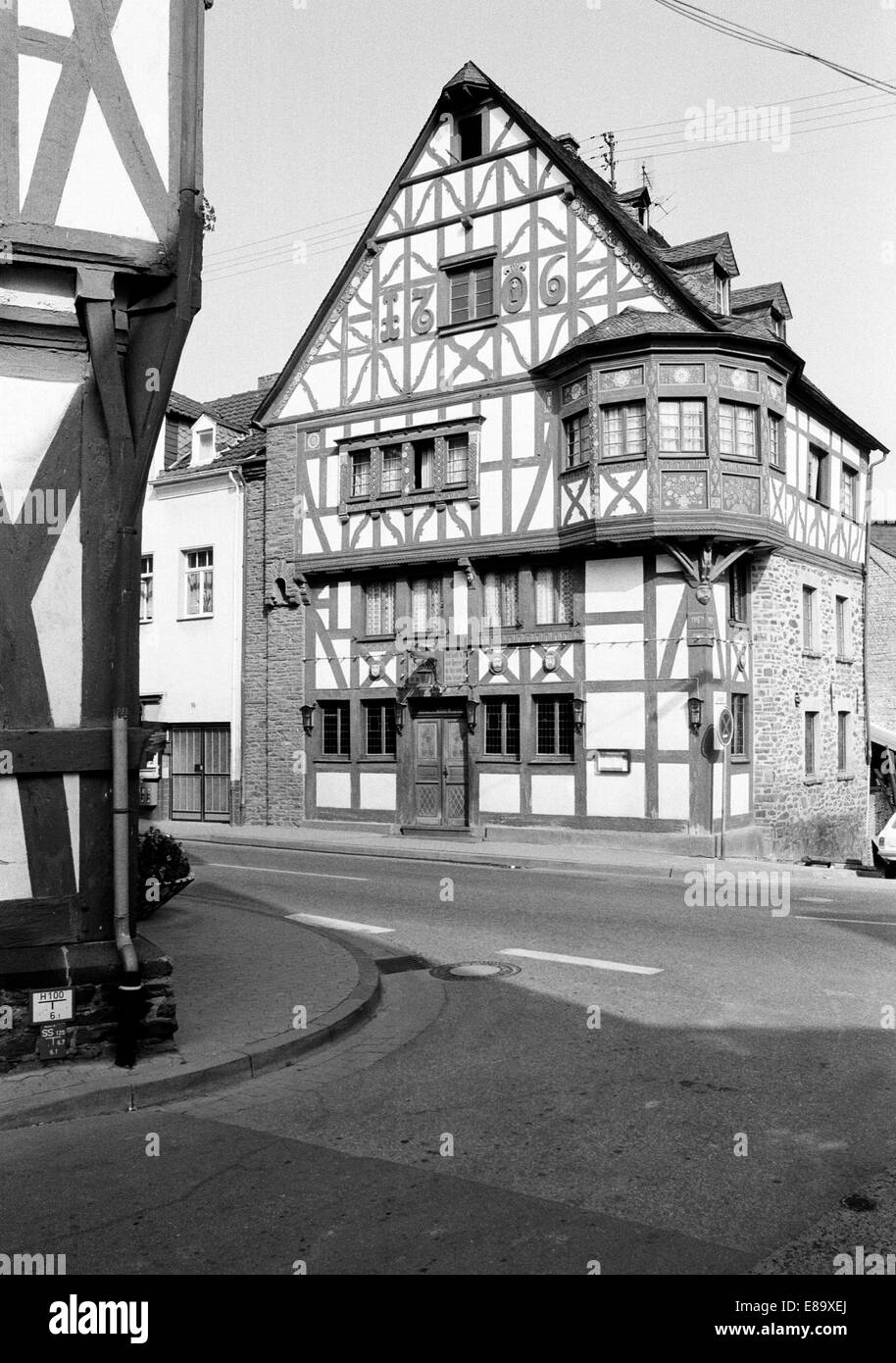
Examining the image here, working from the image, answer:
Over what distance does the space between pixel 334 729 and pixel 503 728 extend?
4485 mm

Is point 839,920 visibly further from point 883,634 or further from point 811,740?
point 883,634

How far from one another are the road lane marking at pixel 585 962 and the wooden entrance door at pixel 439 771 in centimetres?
1267

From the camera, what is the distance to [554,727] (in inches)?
888

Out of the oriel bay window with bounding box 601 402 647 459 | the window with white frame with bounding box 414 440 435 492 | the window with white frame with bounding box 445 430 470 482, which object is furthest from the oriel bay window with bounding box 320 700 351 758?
the oriel bay window with bounding box 601 402 647 459

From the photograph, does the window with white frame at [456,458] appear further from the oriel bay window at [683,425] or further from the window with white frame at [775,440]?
the window with white frame at [775,440]

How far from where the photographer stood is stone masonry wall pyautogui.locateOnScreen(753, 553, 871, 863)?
74.9 feet

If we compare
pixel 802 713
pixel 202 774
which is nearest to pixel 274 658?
pixel 202 774

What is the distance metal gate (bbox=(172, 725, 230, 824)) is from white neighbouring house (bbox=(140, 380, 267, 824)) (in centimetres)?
2

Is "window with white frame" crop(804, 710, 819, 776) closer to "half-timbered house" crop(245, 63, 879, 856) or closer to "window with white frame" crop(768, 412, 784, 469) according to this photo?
"half-timbered house" crop(245, 63, 879, 856)

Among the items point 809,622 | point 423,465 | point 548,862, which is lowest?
point 548,862

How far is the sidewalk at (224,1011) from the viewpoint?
6332 mm

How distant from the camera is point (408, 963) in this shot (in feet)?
34.2
